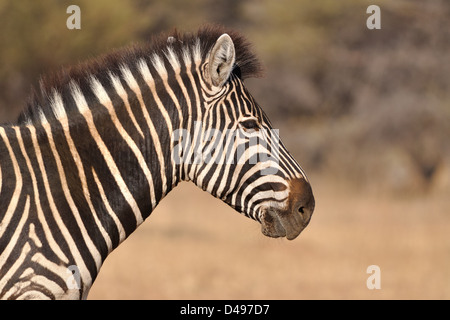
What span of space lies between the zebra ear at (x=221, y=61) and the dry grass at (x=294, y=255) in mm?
5150

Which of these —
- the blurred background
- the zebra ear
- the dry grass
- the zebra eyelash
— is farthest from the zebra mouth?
the dry grass

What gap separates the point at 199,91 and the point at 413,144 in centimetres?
2225

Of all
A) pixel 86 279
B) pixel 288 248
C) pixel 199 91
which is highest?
pixel 288 248

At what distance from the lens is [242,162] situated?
463 centimetres

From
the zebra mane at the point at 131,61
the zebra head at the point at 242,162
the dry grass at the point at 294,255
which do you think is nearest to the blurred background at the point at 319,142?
the dry grass at the point at 294,255

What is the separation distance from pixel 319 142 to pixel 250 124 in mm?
25428

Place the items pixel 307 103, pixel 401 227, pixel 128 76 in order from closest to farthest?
pixel 128 76
pixel 401 227
pixel 307 103

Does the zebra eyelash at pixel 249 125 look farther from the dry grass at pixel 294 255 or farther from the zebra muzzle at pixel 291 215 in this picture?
the dry grass at pixel 294 255

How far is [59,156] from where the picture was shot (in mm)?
4418

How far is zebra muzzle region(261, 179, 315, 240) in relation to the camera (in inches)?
181

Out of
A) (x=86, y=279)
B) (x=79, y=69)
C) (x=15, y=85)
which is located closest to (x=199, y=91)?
(x=79, y=69)

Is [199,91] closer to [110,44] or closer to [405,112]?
[110,44]

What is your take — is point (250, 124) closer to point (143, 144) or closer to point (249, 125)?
point (249, 125)

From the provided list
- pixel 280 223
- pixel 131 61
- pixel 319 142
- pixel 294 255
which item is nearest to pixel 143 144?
pixel 131 61
